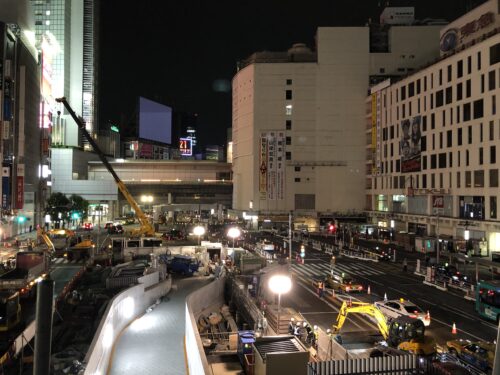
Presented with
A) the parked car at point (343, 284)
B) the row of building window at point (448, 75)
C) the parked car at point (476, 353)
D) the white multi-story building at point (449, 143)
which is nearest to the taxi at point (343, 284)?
the parked car at point (343, 284)

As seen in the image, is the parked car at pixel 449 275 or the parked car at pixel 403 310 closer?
the parked car at pixel 403 310

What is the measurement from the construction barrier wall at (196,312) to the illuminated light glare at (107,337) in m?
2.67

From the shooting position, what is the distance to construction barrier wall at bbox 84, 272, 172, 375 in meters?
12.4

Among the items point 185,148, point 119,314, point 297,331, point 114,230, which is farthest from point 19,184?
point 185,148

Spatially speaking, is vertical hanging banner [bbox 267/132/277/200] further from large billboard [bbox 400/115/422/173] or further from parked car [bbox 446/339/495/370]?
parked car [bbox 446/339/495/370]

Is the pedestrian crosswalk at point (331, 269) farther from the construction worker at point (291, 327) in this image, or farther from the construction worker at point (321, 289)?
the construction worker at point (291, 327)

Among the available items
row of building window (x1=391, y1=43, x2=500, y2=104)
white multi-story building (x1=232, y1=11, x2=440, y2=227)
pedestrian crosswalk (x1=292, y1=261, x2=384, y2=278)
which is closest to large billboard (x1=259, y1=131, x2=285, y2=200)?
white multi-story building (x1=232, y1=11, x2=440, y2=227)

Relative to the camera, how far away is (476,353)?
1582cm

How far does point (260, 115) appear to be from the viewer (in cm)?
8206

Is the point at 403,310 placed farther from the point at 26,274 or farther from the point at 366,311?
the point at 26,274

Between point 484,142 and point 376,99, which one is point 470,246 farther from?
point 376,99

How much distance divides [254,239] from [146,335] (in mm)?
43704

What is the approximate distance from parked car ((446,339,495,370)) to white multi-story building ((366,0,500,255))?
21.8m

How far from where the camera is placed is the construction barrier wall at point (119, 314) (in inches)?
490
